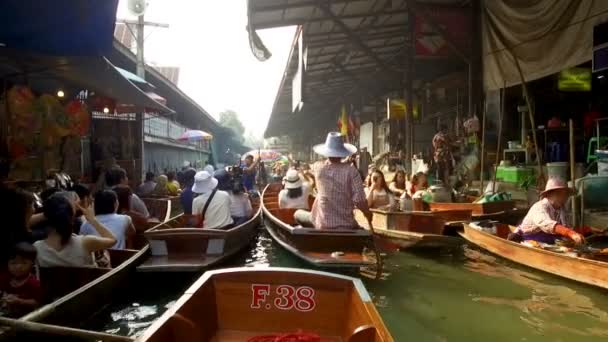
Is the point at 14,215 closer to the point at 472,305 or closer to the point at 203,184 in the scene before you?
the point at 203,184

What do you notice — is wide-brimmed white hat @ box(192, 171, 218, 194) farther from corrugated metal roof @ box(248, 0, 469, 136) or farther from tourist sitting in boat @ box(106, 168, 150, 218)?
corrugated metal roof @ box(248, 0, 469, 136)

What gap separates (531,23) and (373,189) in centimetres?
398

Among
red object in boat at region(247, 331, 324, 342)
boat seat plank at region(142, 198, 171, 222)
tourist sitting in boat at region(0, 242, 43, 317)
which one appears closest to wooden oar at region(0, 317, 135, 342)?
tourist sitting in boat at region(0, 242, 43, 317)

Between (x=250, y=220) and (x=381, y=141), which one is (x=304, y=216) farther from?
(x=381, y=141)

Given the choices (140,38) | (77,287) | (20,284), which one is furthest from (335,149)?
(140,38)

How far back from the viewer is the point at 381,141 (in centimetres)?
1917

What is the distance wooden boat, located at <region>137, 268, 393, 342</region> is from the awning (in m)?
4.68

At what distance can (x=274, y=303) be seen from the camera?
367cm

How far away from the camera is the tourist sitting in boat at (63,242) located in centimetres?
418

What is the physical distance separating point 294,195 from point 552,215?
4481 millimetres

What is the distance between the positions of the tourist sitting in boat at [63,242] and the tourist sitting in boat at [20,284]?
0.52 meters

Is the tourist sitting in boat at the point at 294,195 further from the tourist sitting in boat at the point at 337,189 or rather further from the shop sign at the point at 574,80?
the shop sign at the point at 574,80

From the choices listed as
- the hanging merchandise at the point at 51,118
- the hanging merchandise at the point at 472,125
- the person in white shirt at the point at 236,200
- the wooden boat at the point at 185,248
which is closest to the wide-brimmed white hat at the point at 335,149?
the wooden boat at the point at 185,248

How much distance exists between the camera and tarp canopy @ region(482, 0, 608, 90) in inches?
295
